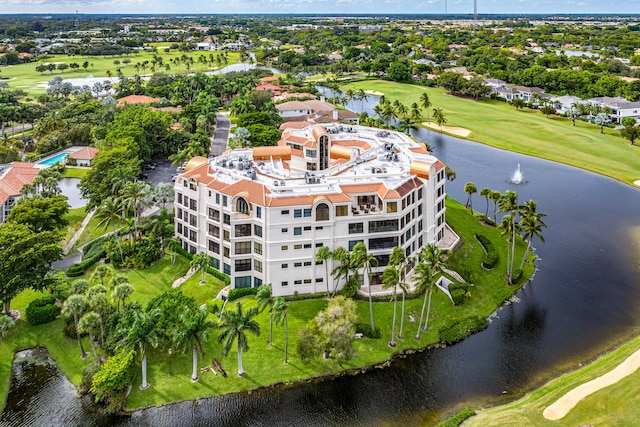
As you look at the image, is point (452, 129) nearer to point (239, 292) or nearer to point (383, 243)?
point (383, 243)

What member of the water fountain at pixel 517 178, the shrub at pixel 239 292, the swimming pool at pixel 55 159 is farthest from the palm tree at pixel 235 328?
the swimming pool at pixel 55 159

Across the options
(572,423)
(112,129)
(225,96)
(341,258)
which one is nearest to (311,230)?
(341,258)

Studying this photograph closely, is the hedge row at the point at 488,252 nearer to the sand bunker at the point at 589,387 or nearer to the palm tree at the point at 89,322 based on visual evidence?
the sand bunker at the point at 589,387

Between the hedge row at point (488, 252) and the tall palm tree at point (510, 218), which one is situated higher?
the tall palm tree at point (510, 218)

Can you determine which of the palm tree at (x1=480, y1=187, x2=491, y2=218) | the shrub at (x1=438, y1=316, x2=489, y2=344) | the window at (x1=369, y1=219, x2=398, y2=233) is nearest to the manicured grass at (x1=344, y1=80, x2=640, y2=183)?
the palm tree at (x1=480, y1=187, x2=491, y2=218)

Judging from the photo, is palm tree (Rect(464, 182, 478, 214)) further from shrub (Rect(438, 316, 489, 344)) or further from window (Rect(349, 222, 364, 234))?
window (Rect(349, 222, 364, 234))

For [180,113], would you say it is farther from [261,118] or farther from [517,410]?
[517,410]
